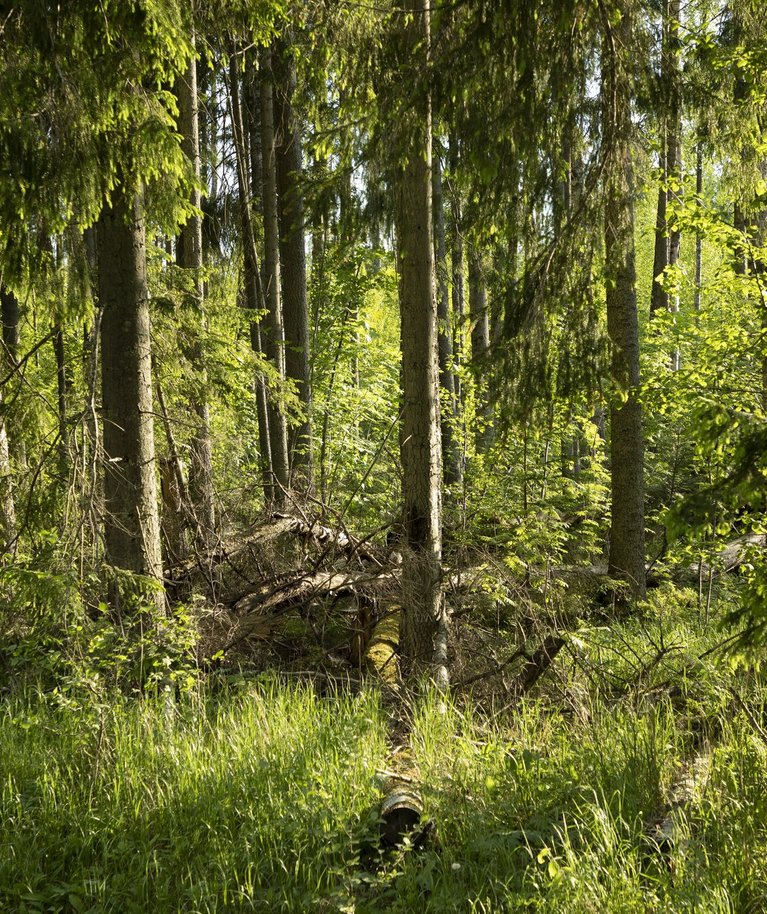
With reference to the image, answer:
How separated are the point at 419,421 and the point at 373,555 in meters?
2.46

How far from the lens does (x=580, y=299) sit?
526 cm

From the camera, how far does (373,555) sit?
8.43 m

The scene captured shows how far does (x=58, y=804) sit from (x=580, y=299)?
14.0ft

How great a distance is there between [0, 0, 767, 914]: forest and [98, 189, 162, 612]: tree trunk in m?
0.02

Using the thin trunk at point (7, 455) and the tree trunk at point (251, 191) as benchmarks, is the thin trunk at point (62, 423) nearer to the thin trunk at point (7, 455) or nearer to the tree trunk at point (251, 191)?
the thin trunk at point (7, 455)

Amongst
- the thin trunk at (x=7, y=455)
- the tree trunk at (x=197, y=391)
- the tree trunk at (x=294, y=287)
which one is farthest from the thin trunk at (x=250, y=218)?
the thin trunk at (x=7, y=455)

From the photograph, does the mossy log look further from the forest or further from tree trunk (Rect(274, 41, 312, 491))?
tree trunk (Rect(274, 41, 312, 491))

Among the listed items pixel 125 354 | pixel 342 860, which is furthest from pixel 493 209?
pixel 342 860

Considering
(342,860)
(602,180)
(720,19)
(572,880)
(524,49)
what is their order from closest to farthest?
(572,880)
(342,860)
(524,49)
(602,180)
(720,19)

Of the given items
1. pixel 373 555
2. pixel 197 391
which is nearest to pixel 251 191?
pixel 197 391

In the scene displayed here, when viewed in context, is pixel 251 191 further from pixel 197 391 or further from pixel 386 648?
pixel 386 648

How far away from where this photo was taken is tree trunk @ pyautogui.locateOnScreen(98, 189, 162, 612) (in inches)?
227

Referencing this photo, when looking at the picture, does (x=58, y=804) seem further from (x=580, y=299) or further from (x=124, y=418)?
(x=580, y=299)

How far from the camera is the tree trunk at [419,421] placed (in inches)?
249
